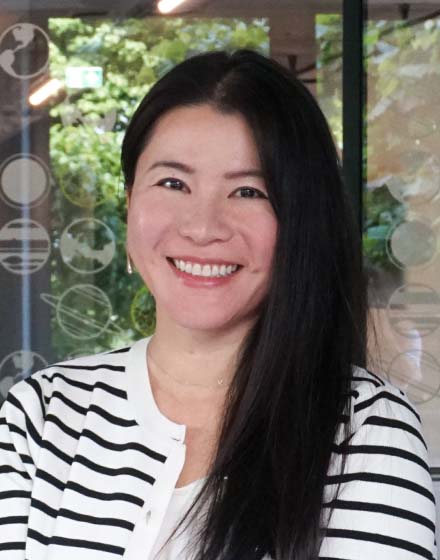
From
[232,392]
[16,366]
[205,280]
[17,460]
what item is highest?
[16,366]

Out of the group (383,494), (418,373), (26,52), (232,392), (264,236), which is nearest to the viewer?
(383,494)

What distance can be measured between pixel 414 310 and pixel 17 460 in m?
2.85

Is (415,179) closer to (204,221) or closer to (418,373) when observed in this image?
(418,373)

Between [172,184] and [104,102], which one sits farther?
[104,102]

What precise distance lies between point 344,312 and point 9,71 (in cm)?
281

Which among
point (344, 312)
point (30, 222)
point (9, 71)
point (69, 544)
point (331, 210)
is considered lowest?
point (69, 544)

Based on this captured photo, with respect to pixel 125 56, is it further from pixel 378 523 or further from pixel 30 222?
pixel 378 523

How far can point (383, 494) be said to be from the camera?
1.71 metres

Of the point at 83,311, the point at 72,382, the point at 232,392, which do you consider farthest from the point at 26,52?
the point at 232,392

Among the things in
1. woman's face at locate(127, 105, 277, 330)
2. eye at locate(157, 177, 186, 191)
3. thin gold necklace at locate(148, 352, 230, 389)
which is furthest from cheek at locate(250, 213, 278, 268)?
thin gold necklace at locate(148, 352, 230, 389)

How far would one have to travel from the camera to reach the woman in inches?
69.3

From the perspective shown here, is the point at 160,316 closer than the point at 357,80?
Yes

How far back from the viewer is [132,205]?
1.98 meters

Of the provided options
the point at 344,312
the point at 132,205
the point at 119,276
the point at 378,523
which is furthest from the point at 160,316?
the point at 119,276
